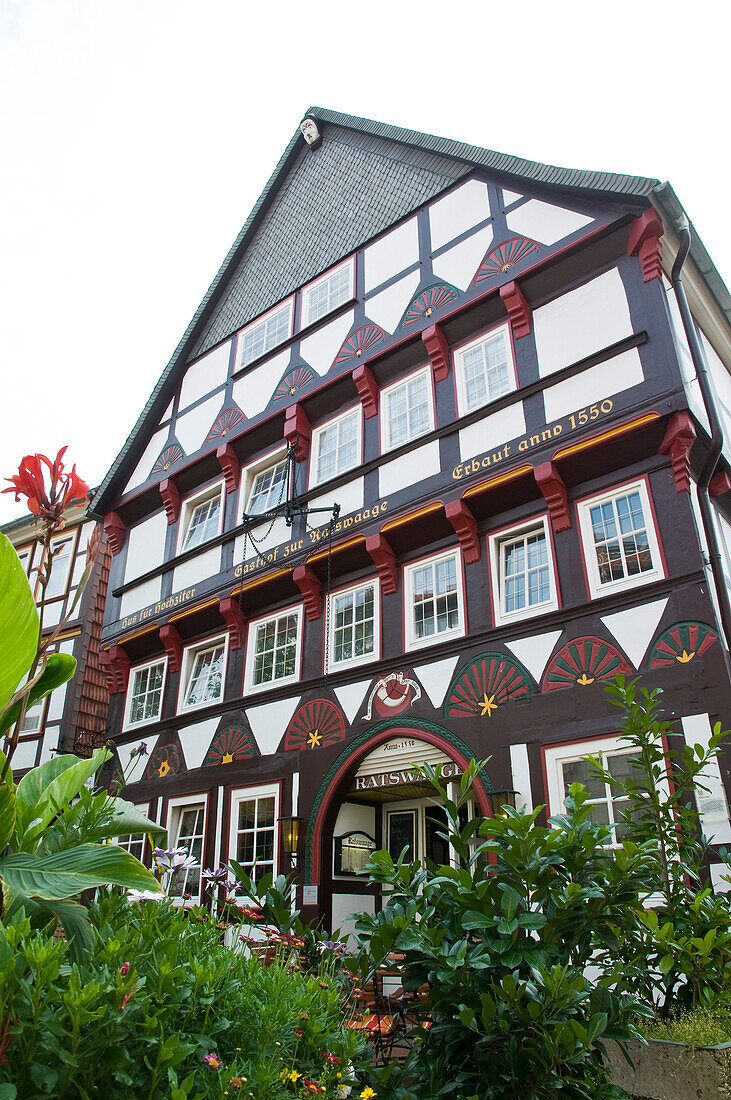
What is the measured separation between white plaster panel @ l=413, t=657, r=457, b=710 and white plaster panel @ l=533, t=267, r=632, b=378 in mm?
3757

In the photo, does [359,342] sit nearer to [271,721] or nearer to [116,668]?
[271,721]

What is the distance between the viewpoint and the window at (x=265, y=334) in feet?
50.8

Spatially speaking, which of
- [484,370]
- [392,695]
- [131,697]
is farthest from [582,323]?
[131,697]

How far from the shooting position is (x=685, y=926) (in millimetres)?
4863

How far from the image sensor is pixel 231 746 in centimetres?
1259

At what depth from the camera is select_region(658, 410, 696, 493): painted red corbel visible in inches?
343

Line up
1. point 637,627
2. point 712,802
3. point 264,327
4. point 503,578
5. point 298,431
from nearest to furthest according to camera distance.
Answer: point 712,802
point 637,627
point 503,578
point 298,431
point 264,327

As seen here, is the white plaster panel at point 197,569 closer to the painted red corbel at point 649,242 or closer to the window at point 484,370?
the window at point 484,370

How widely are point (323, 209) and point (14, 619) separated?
1469 centimetres

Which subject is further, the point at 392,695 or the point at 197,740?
the point at 197,740

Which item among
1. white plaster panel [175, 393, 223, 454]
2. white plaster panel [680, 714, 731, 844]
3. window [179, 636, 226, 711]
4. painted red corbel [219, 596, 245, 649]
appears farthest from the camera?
white plaster panel [175, 393, 223, 454]

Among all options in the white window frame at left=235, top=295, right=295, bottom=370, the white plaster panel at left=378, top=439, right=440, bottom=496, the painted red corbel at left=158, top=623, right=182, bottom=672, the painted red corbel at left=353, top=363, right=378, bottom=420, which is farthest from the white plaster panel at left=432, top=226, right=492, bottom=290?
the painted red corbel at left=158, top=623, right=182, bottom=672

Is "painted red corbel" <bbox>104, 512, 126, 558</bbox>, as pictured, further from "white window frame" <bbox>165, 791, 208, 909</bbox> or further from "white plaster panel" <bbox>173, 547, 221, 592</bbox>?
"white window frame" <bbox>165, 791, 208, 909</bbox>

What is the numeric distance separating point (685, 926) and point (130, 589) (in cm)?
1287
